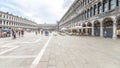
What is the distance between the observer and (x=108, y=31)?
2411 cm

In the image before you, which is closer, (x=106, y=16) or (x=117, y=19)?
(x=117, y=19)

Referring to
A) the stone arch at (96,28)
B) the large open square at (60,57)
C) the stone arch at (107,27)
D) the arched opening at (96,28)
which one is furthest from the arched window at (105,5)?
the large open square at (60,57)

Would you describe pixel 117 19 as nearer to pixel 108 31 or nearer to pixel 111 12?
pixel 111 12

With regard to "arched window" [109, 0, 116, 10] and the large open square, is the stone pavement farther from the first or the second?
"arched window" [109, 0, 116, 10]

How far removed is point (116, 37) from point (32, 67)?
19.4m

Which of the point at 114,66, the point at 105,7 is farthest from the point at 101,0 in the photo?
the point at 114,66

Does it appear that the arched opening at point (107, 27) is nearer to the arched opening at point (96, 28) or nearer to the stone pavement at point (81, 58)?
the arched opening at point (96, 28)

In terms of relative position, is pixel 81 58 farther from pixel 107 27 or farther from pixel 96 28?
pixel 96 28

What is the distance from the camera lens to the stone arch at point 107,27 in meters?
23.0

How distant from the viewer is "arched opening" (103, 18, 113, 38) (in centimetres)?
2305

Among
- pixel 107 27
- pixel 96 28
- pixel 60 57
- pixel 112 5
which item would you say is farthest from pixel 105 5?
pixel 60 57

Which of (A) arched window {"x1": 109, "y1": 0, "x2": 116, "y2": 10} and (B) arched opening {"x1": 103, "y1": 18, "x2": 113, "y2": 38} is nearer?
(A) arched window {"x1": 109, "y1": 0, "x2": 116, "y2": 10}

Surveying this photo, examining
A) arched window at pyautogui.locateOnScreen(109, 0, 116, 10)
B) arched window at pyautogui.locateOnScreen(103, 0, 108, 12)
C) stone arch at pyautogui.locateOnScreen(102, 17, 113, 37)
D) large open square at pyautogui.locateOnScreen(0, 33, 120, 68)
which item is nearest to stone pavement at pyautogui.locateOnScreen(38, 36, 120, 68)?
large open square at pyautogui.locateOnScreen(0, 33, 120, 68)

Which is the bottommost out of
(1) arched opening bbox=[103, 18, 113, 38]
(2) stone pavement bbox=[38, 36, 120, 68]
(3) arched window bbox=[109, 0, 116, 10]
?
(2) stone pavement bbox=[38, 36, 120, 68]
